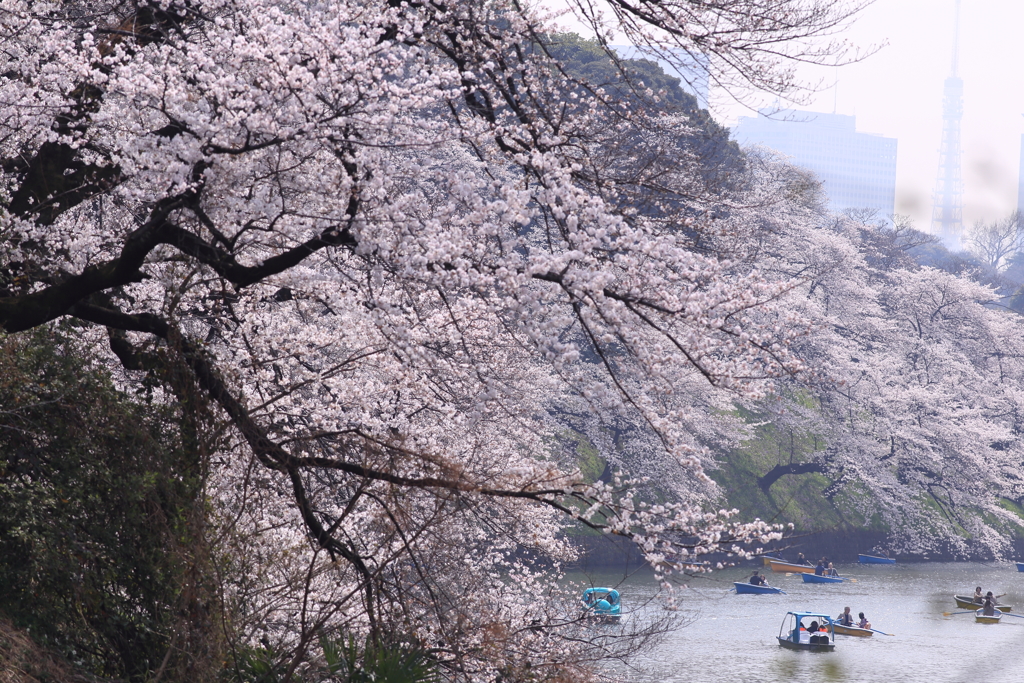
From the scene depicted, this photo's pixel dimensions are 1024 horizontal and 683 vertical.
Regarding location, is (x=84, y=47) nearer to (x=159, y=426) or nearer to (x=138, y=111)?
(x=138, y=111)

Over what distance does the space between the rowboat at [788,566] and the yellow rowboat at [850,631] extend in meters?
6.45

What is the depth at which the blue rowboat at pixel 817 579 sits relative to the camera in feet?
78.9

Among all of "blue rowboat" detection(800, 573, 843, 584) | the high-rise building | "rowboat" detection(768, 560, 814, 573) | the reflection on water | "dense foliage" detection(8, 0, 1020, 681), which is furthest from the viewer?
the high-rise building

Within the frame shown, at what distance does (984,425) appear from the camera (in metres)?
28.5

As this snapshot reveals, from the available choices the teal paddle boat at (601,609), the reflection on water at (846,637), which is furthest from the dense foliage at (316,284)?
the reflection on water at (846,637)

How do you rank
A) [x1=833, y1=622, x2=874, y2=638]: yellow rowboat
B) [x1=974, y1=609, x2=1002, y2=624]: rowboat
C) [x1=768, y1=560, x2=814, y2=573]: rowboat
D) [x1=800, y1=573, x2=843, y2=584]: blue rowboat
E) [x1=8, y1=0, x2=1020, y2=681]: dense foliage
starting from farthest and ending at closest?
[x1=768, y1=560, x2=814, y2=573]: rowboat
[x1=800, y1=573, x2=843, y2=584]: blue rowboat
[x1=974, y1=609, x2=1002, y2=624]: rowboat
[x1=833, y1=622, x2=874, y2=638]: yellow rowboat
[x1=8, y1=0, x2=1020, y2=681]: dense foliage

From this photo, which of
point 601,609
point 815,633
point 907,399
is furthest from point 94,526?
point 907,399

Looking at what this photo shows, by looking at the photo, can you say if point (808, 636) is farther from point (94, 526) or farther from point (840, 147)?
point (840, 147)

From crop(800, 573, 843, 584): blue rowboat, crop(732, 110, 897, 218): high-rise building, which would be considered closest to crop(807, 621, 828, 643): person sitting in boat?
crop(800, 573, 843, 584): blue rowboat

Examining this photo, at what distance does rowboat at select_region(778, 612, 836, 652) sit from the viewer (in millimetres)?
17578

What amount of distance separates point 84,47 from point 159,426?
2.22m

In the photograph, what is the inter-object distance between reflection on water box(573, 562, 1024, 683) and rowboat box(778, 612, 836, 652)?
0.62ft

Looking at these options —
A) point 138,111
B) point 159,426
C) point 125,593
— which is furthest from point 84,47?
point 125,593

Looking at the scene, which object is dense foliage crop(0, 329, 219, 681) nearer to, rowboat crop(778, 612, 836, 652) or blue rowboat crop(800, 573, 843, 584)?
rowboat crop(778, 612, 836, 652)
